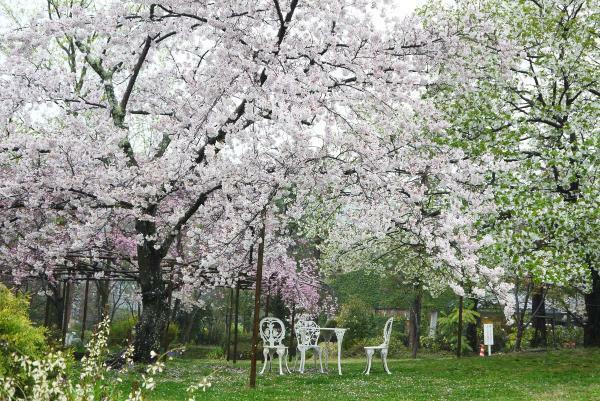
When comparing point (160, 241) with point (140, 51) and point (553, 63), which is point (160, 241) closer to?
point (140, 51)

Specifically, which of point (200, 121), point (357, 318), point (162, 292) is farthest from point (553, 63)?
point (357, 318)

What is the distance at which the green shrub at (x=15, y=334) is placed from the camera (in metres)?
5.09

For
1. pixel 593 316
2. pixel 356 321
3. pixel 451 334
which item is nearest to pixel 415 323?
pixel 451 334

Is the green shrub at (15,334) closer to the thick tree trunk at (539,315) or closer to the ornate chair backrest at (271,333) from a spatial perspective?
the ornate chair backrest at (271,333)

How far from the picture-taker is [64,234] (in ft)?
46.7

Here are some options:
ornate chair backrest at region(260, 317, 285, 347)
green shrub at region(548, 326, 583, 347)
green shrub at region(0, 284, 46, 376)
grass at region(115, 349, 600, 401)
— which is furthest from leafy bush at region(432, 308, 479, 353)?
green shrub at region(0, 284, 46, 376)

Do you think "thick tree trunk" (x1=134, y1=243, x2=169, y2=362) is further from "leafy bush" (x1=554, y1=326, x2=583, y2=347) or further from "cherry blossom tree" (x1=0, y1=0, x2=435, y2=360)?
"leafy bush" (x1=554, y1=326, x2=583, y2=347)

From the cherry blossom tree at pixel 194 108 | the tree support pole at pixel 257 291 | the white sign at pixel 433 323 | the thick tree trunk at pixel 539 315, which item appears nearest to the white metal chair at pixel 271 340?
the cherry blossom tree at pixel 194 108

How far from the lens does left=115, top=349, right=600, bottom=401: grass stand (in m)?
9.14

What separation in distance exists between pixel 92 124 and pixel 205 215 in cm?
322

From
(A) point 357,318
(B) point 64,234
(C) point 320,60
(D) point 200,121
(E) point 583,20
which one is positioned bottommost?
(A) point 357,318

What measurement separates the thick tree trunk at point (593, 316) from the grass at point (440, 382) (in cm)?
73

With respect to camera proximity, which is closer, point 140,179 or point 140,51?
point 140,179

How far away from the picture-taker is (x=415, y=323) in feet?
79.4
